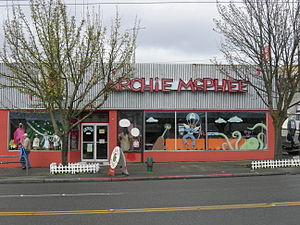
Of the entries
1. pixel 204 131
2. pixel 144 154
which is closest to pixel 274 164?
pixel 204 131

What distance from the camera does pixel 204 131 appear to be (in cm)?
1814

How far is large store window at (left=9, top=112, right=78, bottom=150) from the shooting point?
17.4m

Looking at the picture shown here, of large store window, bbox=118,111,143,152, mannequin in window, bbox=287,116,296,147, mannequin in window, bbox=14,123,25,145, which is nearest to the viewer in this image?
mannequin in window, bbox=14,123,25,145

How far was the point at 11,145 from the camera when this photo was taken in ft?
56.7

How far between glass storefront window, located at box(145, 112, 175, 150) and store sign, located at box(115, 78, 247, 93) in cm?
141

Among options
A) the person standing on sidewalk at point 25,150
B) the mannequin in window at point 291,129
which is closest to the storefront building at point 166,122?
the person standing on sidewalk at point 25,150

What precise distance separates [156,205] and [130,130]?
10.4 metres

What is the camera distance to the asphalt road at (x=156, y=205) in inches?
251

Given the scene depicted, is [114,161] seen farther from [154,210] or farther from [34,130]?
[154,210]

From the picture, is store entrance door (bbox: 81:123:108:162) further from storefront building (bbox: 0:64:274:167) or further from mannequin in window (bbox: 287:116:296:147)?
mannequin in window (bbox: 287:116:296:147)

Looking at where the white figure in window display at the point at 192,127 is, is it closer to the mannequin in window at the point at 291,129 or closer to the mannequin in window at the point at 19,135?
the mannequin in window at the point at 19,135

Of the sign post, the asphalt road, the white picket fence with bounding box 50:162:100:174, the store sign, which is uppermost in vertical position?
the store sign

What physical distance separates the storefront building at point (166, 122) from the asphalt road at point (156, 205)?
6.93 meters

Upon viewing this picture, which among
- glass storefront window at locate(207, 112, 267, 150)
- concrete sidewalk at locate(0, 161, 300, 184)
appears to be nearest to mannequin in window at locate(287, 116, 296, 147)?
glass storefront window at locate(207, 112, 267, 150)
